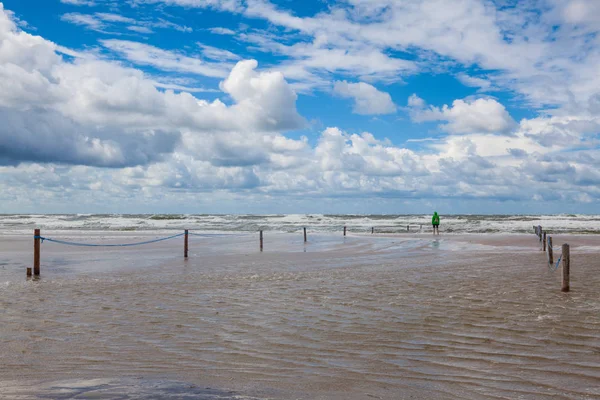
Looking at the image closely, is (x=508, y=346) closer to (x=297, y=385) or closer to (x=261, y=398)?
(x=297, y=385)

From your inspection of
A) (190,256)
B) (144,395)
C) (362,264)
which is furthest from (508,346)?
(190,256)

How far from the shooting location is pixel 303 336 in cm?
803

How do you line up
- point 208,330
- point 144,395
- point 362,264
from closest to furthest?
1. point 144,395
2. point 208,330
3. point 362,264

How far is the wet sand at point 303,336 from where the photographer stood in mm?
5590

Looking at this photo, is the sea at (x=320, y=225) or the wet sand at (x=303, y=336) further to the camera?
the sea at (x=320, y=225)

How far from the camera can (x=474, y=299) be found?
445 inches

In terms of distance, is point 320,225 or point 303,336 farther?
point 320,225

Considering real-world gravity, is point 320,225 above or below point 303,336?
above

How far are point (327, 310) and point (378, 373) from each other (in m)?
4.17

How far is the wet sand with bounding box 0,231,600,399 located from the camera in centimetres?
559

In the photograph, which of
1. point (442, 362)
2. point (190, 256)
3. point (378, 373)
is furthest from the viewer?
point (190, 256)

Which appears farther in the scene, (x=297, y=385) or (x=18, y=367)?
(x=18, y=367)

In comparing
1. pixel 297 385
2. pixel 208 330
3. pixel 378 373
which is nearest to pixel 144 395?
pixel 297 385

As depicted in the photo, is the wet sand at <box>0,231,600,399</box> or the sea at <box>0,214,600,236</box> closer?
the wet sand at <box>0,231,600,399</box>
